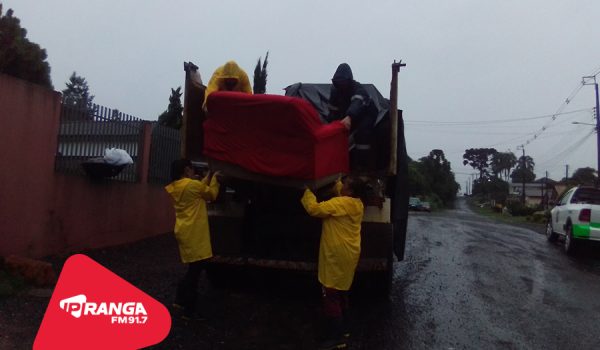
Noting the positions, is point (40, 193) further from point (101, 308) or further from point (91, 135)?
point (101, 308)

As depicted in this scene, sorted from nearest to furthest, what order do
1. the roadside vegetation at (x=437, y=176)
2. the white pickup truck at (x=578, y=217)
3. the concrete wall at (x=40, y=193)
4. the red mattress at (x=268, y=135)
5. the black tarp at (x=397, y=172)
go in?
the red mattress at (x=268, y=135)
the black tarp at (x=397, y=172)
the concrete wall at (x=40, y=193)
the white pickup truck at (x=578, y=217)
the roadside vegetation at (x=437, y=176)

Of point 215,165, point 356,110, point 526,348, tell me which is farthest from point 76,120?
point 526,348

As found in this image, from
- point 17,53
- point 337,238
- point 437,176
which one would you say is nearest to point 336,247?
point 337,238

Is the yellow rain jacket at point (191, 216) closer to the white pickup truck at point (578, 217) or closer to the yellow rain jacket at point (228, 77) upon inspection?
the yellow rain jacket at point (228, 77)

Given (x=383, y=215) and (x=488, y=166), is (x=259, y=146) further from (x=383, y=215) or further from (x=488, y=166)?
(x=488, y=166)

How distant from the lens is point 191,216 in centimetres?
534

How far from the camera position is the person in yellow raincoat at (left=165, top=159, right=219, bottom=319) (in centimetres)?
527

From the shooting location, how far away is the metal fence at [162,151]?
35.9 feet

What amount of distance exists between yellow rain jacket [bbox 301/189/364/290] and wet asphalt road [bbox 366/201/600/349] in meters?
0.69

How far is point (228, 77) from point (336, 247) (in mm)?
2189

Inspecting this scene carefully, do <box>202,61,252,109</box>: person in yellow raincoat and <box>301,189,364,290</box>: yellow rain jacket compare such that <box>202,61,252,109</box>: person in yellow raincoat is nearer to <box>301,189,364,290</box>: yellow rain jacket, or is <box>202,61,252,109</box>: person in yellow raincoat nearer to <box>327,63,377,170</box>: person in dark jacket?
<box>327,63,377,170</box>: person in dark jacket

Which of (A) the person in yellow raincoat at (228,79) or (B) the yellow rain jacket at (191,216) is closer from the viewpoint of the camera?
(B) the yellow rain jacket at (191,216)

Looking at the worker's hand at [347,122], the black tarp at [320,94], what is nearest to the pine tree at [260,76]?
the black tarp at [320,94]

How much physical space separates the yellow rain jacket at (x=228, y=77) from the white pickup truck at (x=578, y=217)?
8.56 meters
